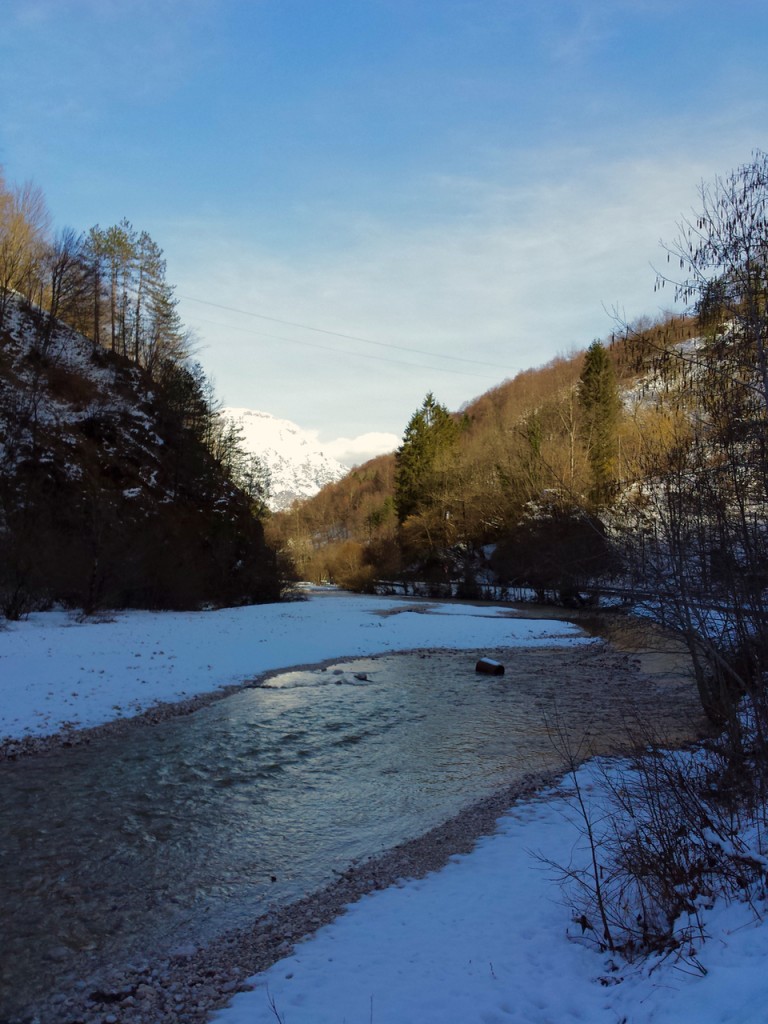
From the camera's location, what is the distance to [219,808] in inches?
365

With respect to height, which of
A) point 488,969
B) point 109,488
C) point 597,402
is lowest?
point 488,969

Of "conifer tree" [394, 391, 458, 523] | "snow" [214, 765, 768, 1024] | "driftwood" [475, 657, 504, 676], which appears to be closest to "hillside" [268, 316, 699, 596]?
"conifer tree" [394, 391, 458, 523]

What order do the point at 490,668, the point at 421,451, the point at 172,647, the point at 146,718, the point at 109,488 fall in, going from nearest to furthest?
the point at 146,718
the point at 490,668
the point at 172,647
the point at 109,488
the point at 421,451

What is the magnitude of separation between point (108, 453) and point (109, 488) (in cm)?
333

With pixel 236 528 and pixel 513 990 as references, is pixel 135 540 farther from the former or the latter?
pixel 513 990

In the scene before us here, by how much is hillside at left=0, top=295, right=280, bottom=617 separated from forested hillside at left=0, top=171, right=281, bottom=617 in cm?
9

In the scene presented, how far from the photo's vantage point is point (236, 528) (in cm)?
4741

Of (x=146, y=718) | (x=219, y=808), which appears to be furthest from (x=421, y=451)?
(x=219, y=808)

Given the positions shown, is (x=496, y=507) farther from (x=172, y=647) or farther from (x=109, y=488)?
(x=172, y=647)

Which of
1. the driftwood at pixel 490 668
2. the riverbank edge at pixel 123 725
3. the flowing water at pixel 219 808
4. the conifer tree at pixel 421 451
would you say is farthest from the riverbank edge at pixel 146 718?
the conifer tree at pixel 421 451

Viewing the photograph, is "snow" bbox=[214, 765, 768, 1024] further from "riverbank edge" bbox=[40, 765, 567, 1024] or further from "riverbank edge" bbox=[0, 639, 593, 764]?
"riverbank edge" bbox=[0, 639, 593, 764]

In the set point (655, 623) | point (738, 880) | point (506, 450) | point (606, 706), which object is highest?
point (506, 450)

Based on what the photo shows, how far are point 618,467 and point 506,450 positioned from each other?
51.2 metres

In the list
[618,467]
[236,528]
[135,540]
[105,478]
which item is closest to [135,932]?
[618,467]
